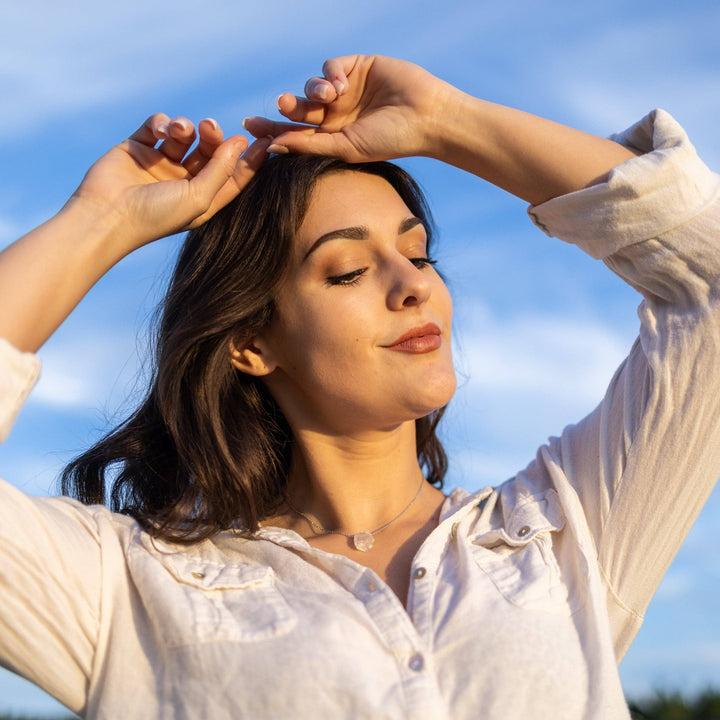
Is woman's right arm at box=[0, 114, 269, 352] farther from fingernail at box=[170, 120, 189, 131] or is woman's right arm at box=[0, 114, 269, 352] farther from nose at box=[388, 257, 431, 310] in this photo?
nose at box=[388, 257, 431, 310]

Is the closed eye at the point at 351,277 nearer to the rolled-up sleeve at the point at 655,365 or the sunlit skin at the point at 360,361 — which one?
the sunlit skin at the point at 360,361

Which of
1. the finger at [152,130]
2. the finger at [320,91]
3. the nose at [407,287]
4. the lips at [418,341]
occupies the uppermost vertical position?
the finger at [152,130]

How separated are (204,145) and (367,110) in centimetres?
57

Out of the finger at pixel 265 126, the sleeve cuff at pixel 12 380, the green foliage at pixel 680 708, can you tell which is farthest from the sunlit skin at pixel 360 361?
the green foliage at pixel 680 708

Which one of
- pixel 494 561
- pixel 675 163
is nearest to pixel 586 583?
pixel 494 561

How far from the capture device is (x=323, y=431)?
3.42m

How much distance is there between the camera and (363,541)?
3.20 m

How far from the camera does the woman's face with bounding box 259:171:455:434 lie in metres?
3.10

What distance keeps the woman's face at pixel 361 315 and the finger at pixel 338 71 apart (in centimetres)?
32

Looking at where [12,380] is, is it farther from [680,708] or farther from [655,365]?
[680,708]

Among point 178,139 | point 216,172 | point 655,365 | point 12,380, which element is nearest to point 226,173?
point 216,172

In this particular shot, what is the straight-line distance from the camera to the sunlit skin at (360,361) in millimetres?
3100

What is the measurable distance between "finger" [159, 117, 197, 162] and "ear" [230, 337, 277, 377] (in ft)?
2.24

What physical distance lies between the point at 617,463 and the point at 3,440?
171 cm
